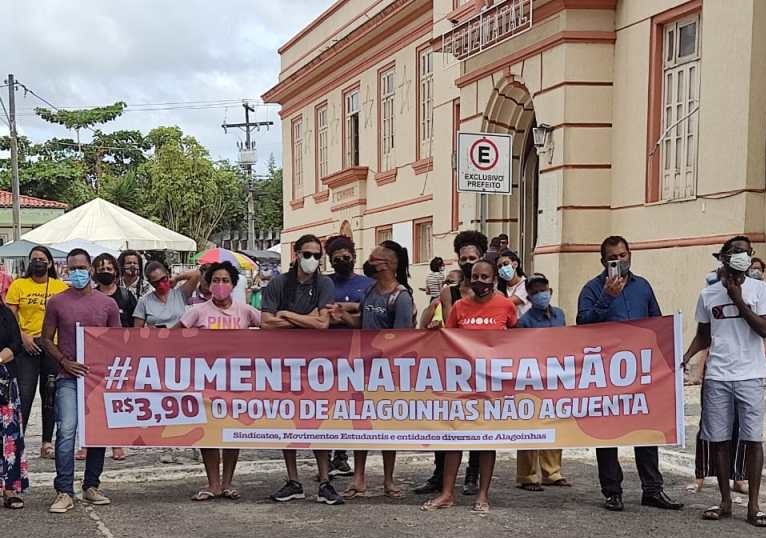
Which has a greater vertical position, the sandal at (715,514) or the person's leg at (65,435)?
the person's leg at (65,435)

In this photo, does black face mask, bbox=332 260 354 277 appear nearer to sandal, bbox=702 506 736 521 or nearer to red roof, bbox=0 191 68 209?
sandal, bbox=702 506 736 521

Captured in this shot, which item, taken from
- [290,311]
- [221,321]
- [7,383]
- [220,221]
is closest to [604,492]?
[290,311]

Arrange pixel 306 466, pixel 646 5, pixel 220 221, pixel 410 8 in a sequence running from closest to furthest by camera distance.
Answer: pixel 306 466 < pixel 646 5 < pixel 410 8 < pixel 220 221

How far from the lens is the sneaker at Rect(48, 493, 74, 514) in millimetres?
6594

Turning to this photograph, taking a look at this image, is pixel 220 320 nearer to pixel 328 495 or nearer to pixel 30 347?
pixel 328 495

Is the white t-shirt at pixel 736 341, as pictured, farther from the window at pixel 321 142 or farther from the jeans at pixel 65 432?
the window at pixel 321 142

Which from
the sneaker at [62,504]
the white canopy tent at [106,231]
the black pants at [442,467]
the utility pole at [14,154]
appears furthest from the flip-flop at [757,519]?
the utility pole at [14,154]

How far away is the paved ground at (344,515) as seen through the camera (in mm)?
6195

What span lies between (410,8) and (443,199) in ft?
15.7

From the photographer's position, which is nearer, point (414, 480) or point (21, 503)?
point (21, 503)

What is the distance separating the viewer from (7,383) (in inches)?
265

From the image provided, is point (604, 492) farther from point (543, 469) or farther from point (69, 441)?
point (69, 441)

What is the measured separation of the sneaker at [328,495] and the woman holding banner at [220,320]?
0.65 m

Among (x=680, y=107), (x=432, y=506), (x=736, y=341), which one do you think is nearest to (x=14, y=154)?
(x=680, y=107)
